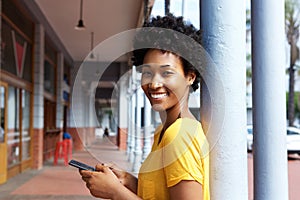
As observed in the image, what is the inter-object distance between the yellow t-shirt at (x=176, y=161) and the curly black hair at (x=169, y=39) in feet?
0.62

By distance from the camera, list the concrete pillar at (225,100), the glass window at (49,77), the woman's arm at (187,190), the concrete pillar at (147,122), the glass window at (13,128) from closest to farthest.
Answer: the woman's arm at (187,190)
the concrete pillar at (225,100)
the concrete pillar at (147,122)
the glass window at (13,128)
the glass window at (49,77)

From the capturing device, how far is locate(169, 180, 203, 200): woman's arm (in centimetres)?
110

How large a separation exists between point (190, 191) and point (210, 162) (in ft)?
0.78

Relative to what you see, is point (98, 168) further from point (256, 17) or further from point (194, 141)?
point (256, 17)

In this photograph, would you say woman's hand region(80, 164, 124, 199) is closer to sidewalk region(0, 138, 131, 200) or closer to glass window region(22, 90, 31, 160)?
sidewalk region(0, 138, 131, 200)

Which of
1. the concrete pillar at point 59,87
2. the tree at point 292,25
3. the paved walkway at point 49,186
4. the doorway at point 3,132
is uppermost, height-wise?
the tree at point 292,25

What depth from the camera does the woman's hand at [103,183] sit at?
3.92ft

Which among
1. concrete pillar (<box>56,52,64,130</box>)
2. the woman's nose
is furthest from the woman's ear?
concrete pillar (<box>56,52,64,130</box>)

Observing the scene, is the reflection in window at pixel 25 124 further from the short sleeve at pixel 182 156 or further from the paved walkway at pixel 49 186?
the short sleeve at pixel 182 156

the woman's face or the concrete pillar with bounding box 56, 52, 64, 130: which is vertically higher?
the concrete pillar with bounding box 56, 52, 64, 130

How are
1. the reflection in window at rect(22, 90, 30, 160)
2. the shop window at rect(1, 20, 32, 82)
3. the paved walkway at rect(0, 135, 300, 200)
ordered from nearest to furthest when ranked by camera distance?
→ 1. the paved walkway at rect(0, 135, 300, 200)
2. the shop window at rect(1, 20, 32, 82)
3. the reflection in window at rect(22, 90, 30, 160)

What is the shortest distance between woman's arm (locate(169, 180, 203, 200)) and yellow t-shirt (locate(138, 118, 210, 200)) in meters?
0.01

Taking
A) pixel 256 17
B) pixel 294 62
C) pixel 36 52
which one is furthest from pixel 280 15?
pixel 294 62

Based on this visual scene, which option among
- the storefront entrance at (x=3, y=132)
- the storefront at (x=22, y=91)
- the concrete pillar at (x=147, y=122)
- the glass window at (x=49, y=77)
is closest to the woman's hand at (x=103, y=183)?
the concrete pillar at (x=147, y=122)
